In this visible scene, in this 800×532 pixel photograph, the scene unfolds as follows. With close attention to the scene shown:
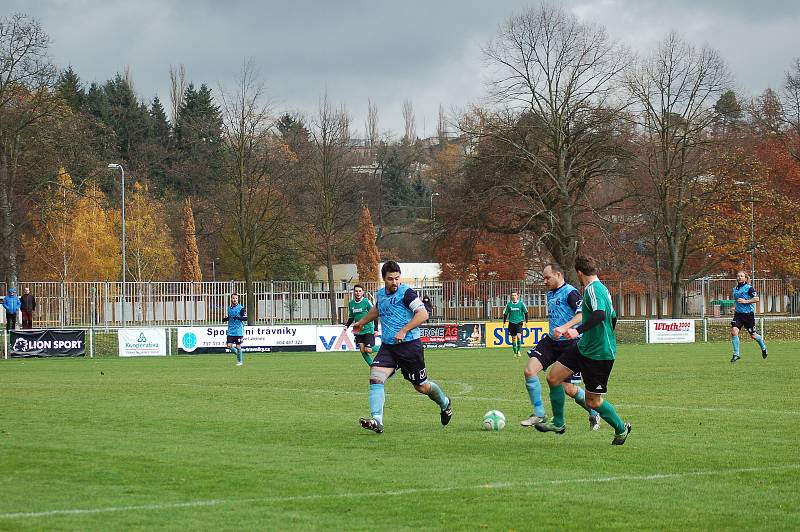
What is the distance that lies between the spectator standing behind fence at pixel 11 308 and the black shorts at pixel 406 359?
30273 millimetres

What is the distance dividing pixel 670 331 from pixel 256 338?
700 inches

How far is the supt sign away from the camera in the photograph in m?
37.8

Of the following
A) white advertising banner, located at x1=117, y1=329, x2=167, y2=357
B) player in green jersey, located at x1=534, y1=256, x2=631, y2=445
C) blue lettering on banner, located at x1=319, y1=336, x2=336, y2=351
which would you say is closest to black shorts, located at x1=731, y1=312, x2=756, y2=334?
blue lettering on banner, located at x1=319, y1=336, x2=336, y2=351

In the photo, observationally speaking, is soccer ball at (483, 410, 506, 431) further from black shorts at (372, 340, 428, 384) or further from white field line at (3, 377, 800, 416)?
white field line at (3, 377, 800, 416)

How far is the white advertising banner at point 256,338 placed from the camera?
3959 centimetres

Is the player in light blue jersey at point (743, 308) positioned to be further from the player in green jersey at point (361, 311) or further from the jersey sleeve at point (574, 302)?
the jersey sleeve at point (574, 302)

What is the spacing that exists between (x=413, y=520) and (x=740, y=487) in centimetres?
319

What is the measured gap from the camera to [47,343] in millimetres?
38000

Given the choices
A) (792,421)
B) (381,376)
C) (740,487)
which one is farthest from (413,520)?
(792,421)

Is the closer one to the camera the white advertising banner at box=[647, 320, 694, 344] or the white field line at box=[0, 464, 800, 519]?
the white field line at box=[0, 464, 800, 519]

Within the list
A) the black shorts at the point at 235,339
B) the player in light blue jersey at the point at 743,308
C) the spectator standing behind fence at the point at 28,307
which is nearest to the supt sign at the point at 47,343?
the spectator standing behind fence at the point at 28,307

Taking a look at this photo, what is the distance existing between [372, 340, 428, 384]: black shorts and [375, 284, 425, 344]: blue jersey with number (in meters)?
0.08

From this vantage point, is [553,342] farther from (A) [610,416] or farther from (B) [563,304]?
(A) [610,416]

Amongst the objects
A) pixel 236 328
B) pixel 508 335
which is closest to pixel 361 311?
pixel 236 328
